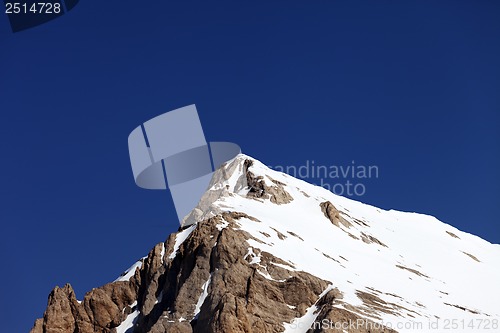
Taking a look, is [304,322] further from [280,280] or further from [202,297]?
[202,297]

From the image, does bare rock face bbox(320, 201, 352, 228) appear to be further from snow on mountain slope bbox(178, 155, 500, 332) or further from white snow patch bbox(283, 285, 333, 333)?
white snow patch bbox(283, 285, 333, 333)

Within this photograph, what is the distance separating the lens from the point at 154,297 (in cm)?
10181

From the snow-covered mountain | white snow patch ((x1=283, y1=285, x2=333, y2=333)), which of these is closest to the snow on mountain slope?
the snow-covered mountain

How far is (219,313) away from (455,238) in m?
114

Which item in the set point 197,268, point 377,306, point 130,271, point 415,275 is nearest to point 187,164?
point 197,268

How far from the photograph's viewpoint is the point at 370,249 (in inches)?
5167

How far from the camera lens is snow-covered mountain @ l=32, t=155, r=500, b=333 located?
8294 centimetres

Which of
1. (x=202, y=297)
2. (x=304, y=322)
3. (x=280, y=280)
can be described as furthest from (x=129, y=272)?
(x=304, y=322)

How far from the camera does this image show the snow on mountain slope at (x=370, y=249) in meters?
93.8

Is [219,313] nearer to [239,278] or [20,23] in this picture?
[239,278]

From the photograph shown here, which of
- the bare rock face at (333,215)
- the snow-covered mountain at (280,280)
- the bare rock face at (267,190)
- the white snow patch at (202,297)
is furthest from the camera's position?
the bare rock face at (333,215)

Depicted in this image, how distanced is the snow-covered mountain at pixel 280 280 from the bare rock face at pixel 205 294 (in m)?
0.16

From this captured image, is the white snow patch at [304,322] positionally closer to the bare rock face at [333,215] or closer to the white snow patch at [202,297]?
the white snow patch at [202,297]

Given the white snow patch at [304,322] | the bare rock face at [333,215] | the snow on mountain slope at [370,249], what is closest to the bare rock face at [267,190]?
the snow on mountain slope at [370,249]
